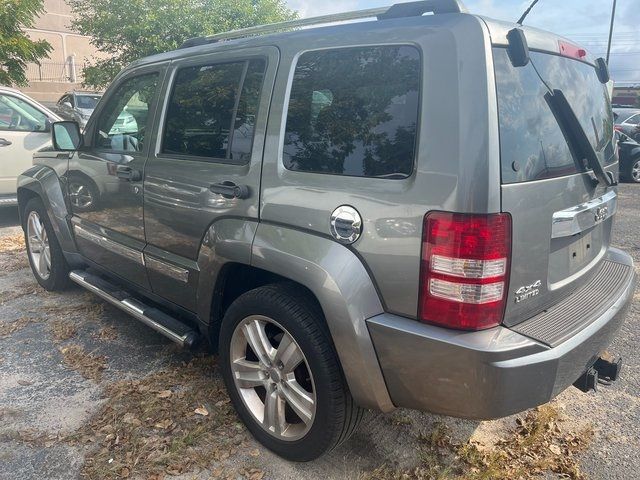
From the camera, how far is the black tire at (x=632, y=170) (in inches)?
477

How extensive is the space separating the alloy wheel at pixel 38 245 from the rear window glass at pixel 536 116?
3948 mm

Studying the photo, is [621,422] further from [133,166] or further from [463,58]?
[133,166]

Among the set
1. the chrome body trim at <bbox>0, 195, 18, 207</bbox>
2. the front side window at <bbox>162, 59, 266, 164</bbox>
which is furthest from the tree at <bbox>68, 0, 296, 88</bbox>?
the front side window at <bbox>162, 59, 266, 164</bbox>

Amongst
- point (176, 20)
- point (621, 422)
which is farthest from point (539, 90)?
point (176, 20)

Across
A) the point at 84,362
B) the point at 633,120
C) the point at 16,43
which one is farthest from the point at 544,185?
the point at 633,120

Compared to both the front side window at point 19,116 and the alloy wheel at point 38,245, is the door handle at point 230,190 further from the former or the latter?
the front side window at point 19,116

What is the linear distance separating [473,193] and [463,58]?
491 mm

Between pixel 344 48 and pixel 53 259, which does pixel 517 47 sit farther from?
pixel 53 259

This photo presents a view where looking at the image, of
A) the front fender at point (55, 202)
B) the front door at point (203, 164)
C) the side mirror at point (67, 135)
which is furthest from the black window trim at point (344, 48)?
the front fender at point (55, 202)

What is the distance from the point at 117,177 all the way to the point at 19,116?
472 centimetres

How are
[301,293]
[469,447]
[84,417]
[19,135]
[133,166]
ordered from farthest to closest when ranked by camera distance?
[19,135] → [133,166] → [84,417] → [469,447] → [301,293]

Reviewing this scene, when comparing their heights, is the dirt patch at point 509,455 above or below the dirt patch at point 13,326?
below

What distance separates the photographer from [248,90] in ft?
8.79

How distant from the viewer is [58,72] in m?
33.8
